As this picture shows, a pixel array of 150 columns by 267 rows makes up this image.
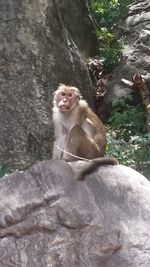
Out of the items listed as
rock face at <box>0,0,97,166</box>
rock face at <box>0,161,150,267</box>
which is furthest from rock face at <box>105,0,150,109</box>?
rock face at <box>0,161,150,267</box>

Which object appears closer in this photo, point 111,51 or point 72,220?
point 72,220

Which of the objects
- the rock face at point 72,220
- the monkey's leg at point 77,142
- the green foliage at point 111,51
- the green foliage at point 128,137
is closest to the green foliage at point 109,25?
the green foliage at point 111,51

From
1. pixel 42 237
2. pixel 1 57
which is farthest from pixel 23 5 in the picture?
pixel 42 237

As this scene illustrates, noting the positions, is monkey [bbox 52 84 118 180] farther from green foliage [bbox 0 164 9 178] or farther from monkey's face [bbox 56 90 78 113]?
green foliage [bbox 0 164 9 178]

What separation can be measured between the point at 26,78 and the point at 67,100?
2.01 meters

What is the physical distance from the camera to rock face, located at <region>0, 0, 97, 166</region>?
7582mm

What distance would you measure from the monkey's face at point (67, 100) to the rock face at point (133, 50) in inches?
140

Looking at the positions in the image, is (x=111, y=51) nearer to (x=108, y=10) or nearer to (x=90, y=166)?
(x=108, y=10)

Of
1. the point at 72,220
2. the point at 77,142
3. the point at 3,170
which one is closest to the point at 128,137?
the point at 3,170

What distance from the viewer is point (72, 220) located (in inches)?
176

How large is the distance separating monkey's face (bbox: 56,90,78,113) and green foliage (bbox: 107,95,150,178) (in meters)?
1.41

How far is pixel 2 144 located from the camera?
752cm

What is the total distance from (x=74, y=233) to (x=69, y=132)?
170 centimetres

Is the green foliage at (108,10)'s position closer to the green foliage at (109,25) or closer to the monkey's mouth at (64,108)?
the green foliage at (109,25)
